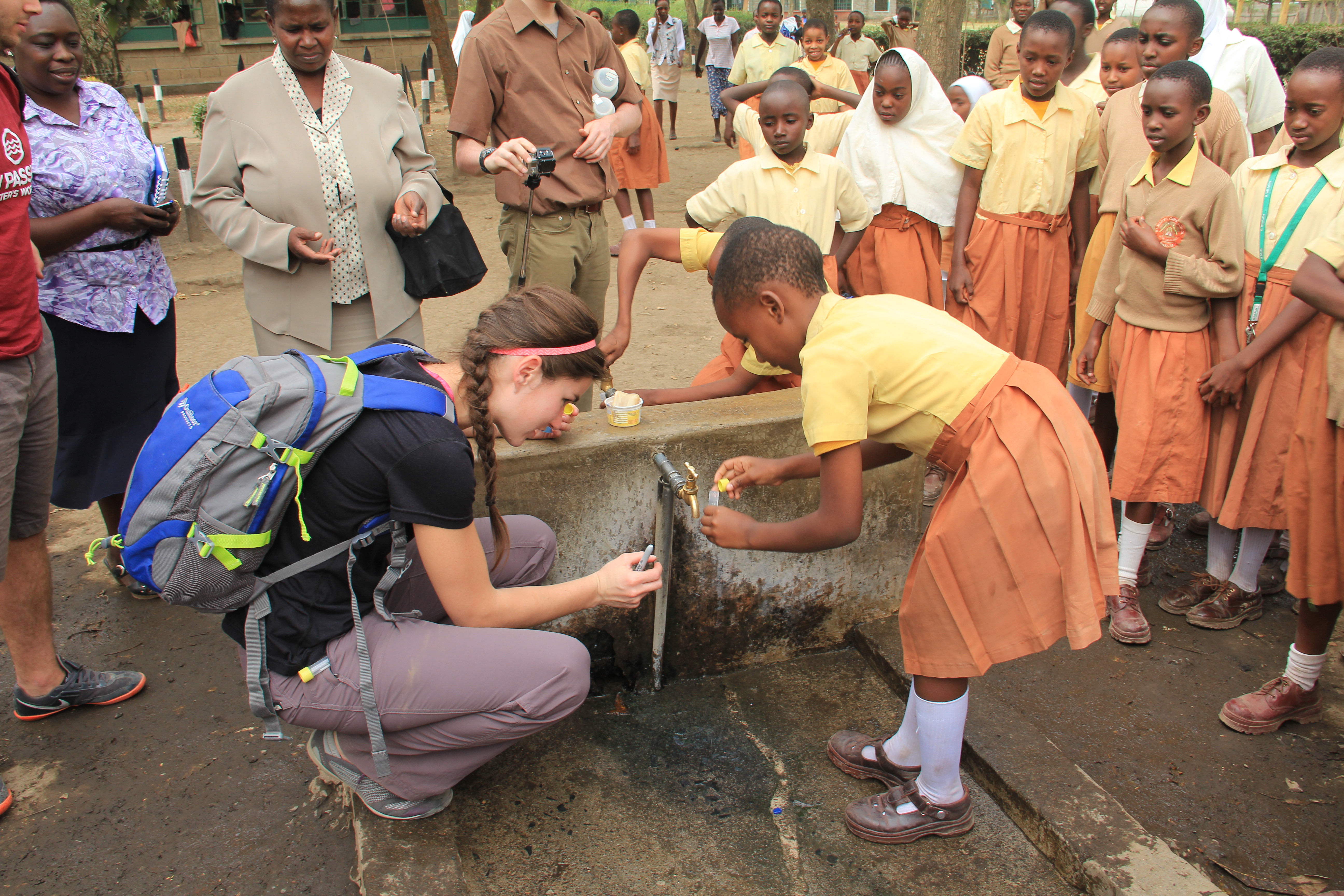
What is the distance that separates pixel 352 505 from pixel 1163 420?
250 cm

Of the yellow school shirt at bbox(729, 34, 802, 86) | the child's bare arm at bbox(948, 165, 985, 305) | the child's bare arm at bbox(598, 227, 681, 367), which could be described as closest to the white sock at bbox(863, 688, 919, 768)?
the child's bare arm at bbox(598, 227, 681, 367)

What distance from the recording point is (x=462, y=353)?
2.00 meters

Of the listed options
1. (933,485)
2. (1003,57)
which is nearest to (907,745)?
(933,485)

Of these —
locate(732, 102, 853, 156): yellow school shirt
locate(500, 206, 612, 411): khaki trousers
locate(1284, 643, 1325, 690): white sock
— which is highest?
locate(732, 102, 853, 156): yellow school shirt

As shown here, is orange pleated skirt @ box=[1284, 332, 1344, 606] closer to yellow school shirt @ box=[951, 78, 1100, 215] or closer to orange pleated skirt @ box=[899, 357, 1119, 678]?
orange pleated skirt @ box=[899, 357, 1119, 678]

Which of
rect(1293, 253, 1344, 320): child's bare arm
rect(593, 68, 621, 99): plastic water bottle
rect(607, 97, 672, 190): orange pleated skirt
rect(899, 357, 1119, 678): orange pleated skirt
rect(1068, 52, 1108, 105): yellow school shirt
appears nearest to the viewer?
rect(899, 357, 1119, 678): orange pleated skirt

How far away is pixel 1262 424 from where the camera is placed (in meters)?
2.75

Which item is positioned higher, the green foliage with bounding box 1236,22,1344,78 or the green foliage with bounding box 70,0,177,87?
the green foliage with bounding box 1236,22,1344,78

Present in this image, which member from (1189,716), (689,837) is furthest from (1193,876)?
(689,837)

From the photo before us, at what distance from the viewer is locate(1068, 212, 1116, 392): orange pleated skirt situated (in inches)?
130

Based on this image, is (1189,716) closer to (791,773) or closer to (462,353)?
(791,773)

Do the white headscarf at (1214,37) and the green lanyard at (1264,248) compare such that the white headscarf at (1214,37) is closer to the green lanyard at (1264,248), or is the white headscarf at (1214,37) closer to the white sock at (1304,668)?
the green lanyard at (1264,248)

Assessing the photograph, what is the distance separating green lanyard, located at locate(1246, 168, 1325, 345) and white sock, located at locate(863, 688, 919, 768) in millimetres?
1570

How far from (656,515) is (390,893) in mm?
1110
